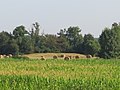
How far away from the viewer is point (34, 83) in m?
20.4

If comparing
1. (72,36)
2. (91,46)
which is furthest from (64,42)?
(91,46)

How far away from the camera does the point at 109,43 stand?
7175cm

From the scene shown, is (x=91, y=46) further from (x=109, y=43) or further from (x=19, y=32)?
(x=19, y=32)

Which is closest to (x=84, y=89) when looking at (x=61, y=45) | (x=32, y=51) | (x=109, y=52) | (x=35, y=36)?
(x=109, y=52)

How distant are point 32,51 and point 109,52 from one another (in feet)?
53.4

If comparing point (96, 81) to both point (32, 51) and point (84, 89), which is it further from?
point (32, 51)

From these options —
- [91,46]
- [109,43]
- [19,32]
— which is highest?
[19,32]

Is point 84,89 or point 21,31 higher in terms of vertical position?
point 21,31

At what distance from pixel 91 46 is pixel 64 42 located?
13363mm

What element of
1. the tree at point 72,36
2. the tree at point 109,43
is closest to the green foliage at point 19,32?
the tree at point 72,36

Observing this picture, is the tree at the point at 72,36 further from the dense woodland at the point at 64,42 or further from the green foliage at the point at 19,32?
the green foliage at the point at 19,32

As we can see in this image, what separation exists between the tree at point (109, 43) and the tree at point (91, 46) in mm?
2131

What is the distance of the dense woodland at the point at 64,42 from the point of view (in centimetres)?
7206

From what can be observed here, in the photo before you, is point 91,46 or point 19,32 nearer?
point 91,46
